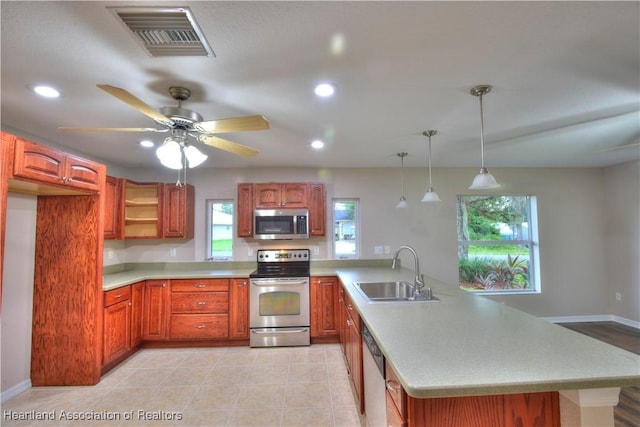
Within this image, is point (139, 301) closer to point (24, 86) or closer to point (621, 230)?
point (24, 86)

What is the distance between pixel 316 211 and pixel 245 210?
97cm

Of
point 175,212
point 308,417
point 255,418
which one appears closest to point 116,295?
point 175,212

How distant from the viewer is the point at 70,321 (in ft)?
8.57

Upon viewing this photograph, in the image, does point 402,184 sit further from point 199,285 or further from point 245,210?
point 199,285

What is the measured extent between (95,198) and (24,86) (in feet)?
3.80

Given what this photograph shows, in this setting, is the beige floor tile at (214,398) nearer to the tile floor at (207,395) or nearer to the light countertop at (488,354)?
the tile floor at (207,395)

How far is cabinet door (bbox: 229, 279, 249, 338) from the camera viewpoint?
3539mm

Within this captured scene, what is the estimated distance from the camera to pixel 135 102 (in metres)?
1.44

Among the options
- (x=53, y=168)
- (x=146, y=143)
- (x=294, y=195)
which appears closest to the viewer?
(x=53, y=168)

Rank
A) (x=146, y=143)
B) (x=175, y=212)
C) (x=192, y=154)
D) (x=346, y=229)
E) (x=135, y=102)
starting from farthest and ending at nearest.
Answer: (x=346, y=229), (x=175, y=212), (x=146, y=143), (x=192, y=154), (x=135, y=102)

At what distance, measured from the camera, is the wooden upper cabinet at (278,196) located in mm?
3928

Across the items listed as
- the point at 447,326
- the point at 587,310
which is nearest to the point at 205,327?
the point at 447,326

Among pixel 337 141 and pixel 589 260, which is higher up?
pixel 337 141

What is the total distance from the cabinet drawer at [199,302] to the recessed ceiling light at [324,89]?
2.70 metres
